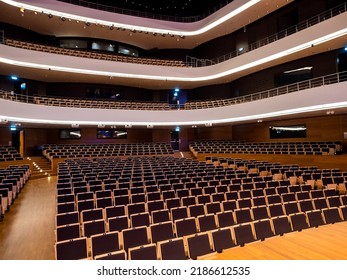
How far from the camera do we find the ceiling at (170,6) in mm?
→ 18594

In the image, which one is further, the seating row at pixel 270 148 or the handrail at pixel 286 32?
the handrail at pixel 286 32

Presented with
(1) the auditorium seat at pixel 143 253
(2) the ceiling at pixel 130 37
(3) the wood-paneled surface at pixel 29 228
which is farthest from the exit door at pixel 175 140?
(1) the auditorium seat at pixel 143 253

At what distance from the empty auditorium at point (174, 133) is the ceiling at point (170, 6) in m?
0.08

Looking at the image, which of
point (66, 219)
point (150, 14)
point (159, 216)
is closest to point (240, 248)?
point (159, 216)

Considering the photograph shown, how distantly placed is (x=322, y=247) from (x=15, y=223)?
5.67 m

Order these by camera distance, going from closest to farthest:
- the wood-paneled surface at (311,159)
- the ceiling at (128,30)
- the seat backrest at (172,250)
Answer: the seat backrest at (172,250), the wood-paneled surface at (311,159), the ceiling at (128,30)

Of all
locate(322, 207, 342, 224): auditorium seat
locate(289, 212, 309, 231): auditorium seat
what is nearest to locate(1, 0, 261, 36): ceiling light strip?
locate(322, 207, 342, 224): auditorium seat


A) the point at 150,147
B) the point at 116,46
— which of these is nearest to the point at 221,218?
the point at 150,147

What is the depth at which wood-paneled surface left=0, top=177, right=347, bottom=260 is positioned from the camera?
147 inches

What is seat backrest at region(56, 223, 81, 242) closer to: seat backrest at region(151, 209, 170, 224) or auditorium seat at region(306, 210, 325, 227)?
seat backrest at region(151, 209, 170, 224)

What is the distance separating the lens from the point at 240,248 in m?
3.94

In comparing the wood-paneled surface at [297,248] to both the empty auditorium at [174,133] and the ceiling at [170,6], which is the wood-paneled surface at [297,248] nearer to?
the empty auditorium at [174,133]

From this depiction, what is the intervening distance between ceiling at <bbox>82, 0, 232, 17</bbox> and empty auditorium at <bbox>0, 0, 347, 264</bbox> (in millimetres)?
83

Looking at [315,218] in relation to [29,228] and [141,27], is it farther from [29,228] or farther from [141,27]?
[141,27]
